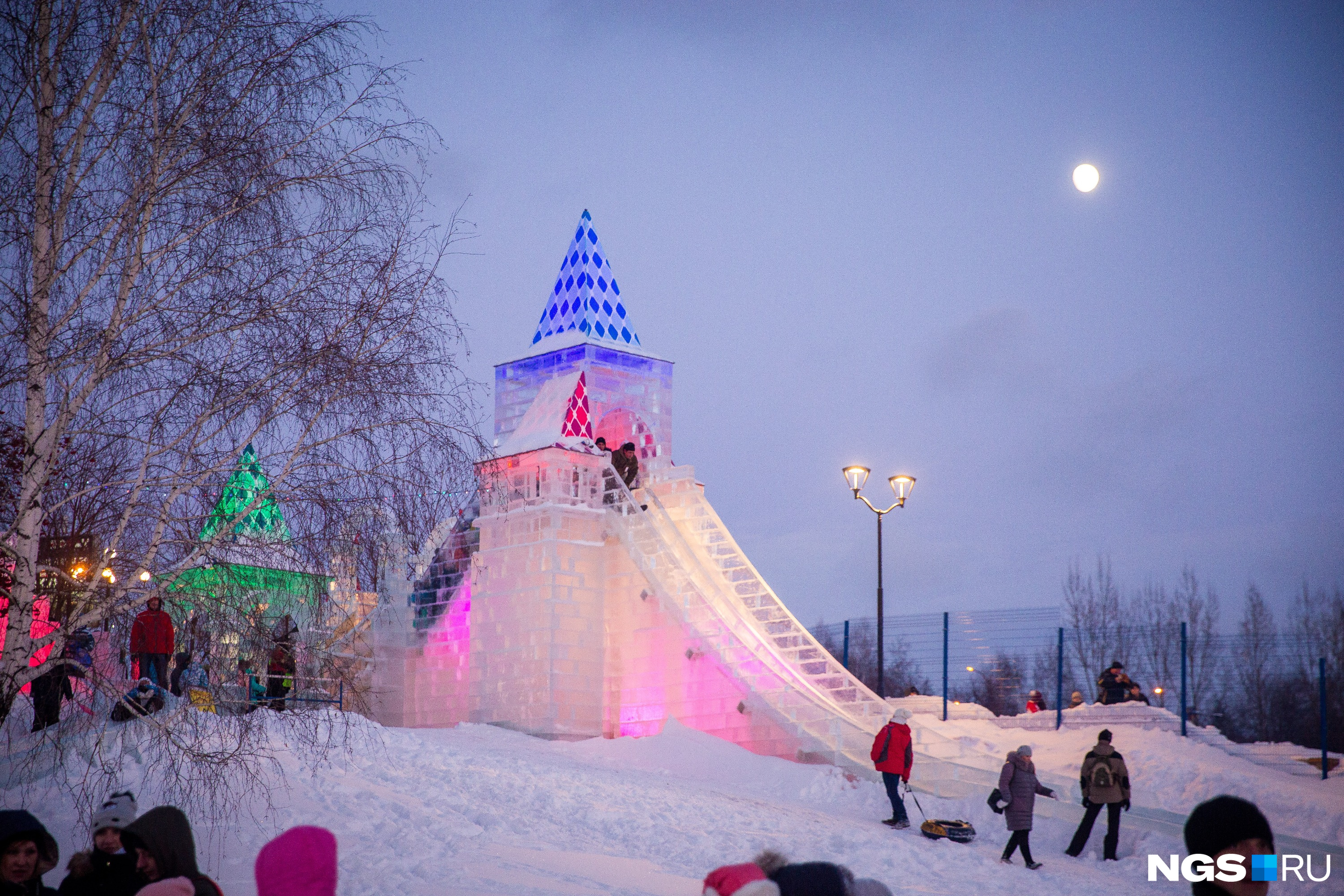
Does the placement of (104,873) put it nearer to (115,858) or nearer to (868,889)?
(115,858)

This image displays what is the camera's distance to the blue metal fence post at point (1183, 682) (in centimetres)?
1973

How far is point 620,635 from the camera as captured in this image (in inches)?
957

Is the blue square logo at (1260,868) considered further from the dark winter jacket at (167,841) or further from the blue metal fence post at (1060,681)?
the blue metal fence post at (1060,681)

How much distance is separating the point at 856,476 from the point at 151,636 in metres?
14.9

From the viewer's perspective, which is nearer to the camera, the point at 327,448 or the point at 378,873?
the point at 327,448

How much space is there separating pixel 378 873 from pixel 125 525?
3413 millimetres

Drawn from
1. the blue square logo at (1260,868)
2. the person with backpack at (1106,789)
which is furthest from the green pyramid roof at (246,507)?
the person with backpack at (1106,789)

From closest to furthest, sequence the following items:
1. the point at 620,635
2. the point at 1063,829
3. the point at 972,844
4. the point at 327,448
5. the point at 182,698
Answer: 1. the point at 182,698
2. the point at 327,448
3. the point at 972,844
4. the point at 1063,829
5. the point at 620,635

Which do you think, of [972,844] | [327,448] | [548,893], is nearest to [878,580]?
[972,844]

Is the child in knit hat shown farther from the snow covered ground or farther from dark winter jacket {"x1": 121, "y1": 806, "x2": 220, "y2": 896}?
the snow covered ground

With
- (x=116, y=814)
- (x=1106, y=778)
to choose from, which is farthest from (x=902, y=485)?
(x=116, y=814)

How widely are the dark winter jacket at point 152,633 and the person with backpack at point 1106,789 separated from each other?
1046cm

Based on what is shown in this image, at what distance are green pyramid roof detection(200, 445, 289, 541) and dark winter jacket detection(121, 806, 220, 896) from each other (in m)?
3.09

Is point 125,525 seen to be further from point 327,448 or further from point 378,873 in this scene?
point 378,873
